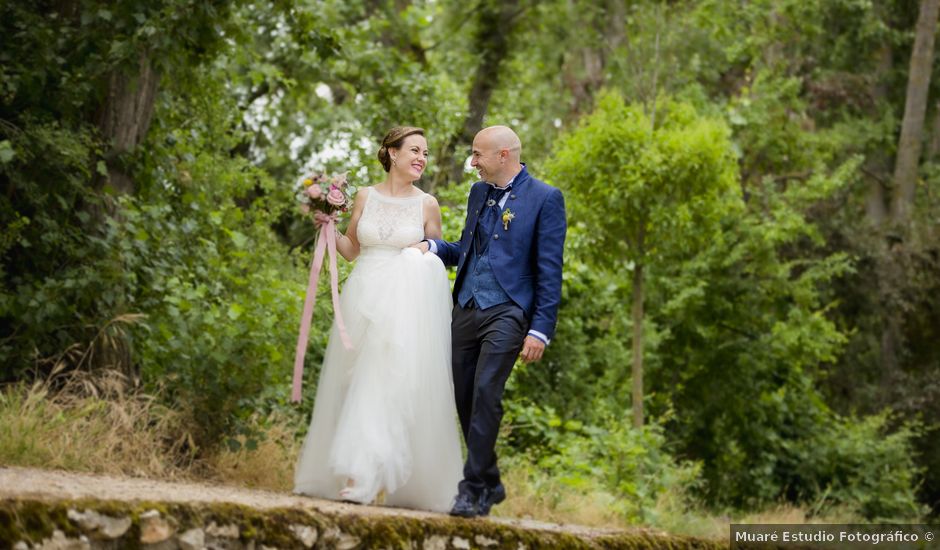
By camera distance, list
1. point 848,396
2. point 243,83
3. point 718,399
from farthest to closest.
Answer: point 848,396
point 718,399
point 243,83

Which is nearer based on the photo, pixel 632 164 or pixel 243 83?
pixel 632 164

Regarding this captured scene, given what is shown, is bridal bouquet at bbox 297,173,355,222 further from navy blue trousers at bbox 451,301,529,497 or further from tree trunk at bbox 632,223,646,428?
tree trunk at bbox 632,223,646,428

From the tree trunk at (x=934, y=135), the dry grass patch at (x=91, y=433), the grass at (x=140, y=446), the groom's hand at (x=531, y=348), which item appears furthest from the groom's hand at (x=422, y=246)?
the tree trunk at (x=934, y=135)

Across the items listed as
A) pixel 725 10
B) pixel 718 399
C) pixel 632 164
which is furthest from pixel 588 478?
pixel 725 10

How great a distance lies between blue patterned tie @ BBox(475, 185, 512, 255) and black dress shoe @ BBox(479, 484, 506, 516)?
123 centimetres

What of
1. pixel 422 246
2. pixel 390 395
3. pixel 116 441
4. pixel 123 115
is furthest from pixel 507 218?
pixel 123 115

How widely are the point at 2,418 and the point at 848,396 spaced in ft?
55.6

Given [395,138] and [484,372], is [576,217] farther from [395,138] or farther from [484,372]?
[484,372]

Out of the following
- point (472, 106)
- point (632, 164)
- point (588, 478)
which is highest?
point (472, 106)

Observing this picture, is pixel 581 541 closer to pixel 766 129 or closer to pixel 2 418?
pixel 2 418

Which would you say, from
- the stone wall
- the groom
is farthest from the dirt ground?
the groom

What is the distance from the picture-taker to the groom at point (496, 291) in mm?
6422

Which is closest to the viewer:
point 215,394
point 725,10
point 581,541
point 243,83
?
point 581,541

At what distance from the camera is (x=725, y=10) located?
2328cm
